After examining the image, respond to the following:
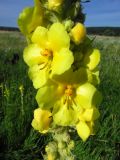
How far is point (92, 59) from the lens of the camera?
6.93 feet

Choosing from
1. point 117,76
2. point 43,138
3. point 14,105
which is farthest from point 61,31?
point 117,76

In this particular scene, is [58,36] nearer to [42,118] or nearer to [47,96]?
[47,96]

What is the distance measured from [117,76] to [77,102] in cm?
621

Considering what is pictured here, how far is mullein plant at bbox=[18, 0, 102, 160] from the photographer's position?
6.88ft

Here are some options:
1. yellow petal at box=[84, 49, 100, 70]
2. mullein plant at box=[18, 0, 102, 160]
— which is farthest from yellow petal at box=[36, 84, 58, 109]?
yellow petal at box=[84, 49, 100, 70]

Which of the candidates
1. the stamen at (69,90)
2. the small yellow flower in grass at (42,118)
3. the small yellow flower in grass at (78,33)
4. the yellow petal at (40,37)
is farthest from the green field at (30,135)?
the small yellow flower in grass at (78,33)

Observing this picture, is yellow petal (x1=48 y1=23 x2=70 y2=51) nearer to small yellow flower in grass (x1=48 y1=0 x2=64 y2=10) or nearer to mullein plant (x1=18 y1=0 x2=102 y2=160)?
mullein plant (x1=18 y1=0 x2=102 y2=160)

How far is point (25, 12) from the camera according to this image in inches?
84.3

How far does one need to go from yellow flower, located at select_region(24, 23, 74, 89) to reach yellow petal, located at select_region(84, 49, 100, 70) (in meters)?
0.13

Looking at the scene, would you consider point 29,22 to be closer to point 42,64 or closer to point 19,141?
point 42,64

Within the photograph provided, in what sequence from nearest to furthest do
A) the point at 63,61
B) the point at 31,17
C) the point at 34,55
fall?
1. the point at 63,61
2. the point at 31,17
3. the point at 34,55

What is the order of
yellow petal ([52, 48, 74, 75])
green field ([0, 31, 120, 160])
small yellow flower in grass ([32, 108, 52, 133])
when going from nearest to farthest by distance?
yellow petal ([52, 48, 74, 75])
small yellow flower in grass ([32, 108, 52, 133])
green field ([0, 31, 120, 160])

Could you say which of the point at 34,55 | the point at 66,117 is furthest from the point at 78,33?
the point at 66,117

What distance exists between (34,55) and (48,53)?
90 mm
